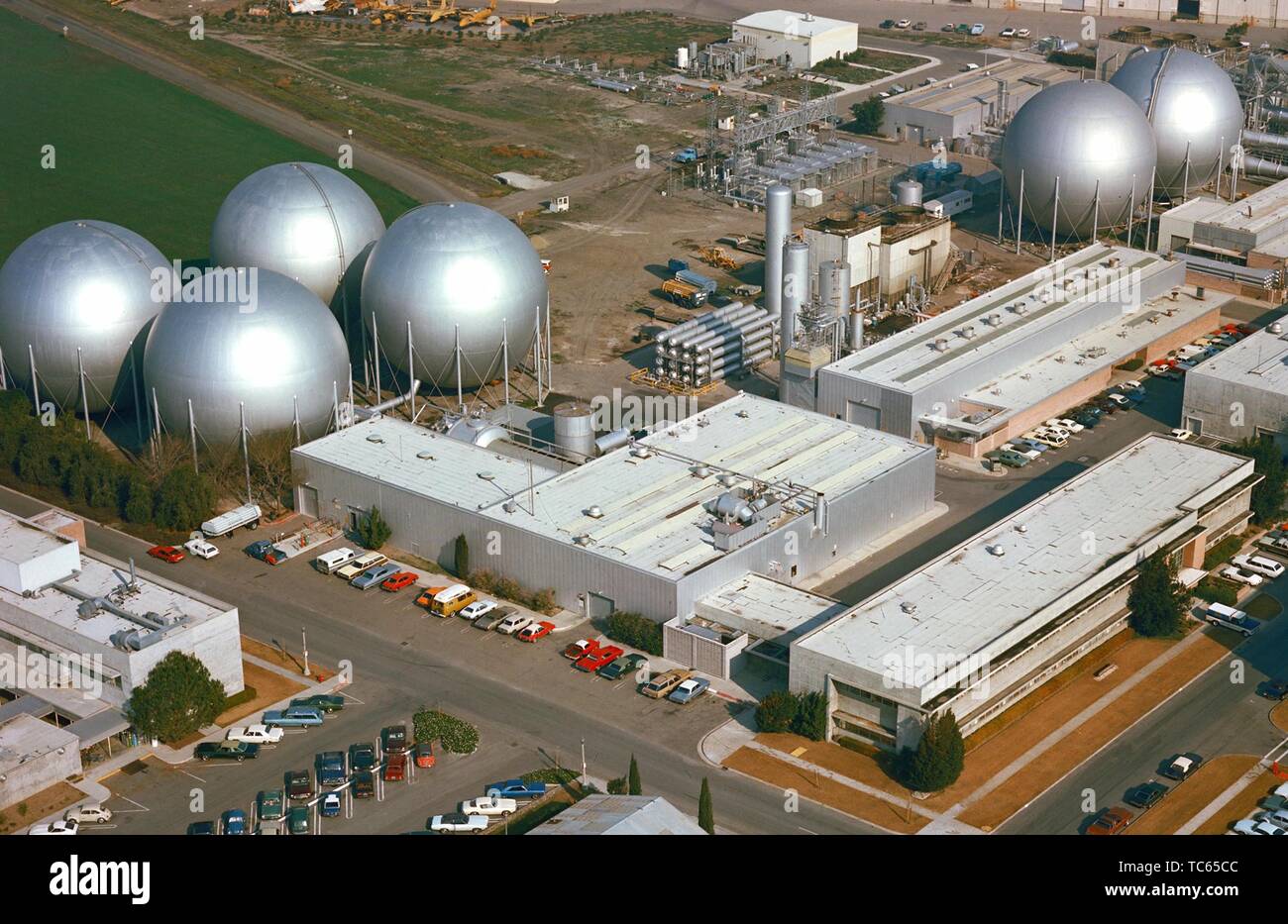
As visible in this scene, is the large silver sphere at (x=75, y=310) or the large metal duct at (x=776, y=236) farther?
the large metal duct at (x=776, y=236)

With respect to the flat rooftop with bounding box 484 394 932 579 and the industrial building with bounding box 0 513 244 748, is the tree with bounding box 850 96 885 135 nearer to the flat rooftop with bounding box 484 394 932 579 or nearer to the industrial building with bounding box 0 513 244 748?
the flat rooftop with bounding box 484 394 932 579

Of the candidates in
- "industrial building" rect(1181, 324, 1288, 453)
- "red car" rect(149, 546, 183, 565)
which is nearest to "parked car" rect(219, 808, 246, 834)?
"red car" rect(149, 546, 183, 565)

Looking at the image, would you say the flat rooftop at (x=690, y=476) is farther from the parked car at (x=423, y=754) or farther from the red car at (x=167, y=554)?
the red car at (x=167, y=554)

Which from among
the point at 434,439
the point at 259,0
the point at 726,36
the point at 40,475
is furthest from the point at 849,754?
the point at 259,0

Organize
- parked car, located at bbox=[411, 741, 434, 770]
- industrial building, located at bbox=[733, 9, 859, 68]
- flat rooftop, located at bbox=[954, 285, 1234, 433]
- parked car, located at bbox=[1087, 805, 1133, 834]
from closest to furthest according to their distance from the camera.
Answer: parked car, located at bbox=[1087, 805, 1133, 834], parked car, located at bbox=[411, 741, 434, 770], flat rooftop, located at bbox=[954, 285, 1234, 433], industrial building, located at bbox=[733, 9, 859, 68]

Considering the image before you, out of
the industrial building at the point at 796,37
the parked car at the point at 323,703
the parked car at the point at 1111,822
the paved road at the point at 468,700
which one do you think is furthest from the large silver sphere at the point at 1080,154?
the parked car at the point at 323,703

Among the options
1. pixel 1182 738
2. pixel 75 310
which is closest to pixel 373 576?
pixel 75 310

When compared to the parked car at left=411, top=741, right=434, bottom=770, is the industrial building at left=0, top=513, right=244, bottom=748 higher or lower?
higher

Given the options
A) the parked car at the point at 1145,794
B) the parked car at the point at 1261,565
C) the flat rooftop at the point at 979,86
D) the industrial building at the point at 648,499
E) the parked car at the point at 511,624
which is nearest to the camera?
the parked car at the point at 1145,794
